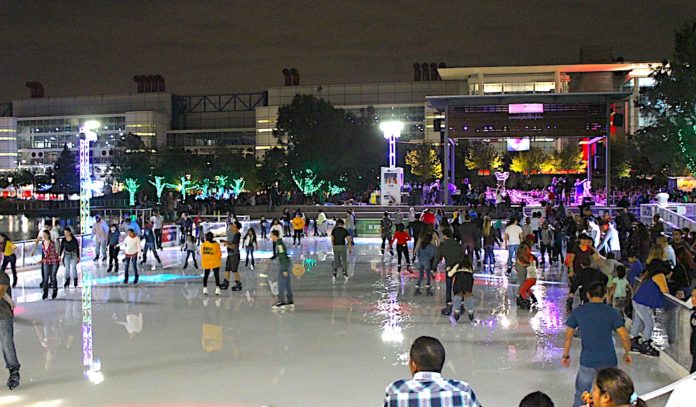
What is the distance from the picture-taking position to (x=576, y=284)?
9977 mm

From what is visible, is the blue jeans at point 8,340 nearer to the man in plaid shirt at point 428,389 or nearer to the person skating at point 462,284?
the man in plaid shirt at point 428,389

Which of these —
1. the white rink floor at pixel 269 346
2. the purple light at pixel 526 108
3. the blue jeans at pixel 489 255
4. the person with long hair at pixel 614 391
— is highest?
the purple light at pixel 526 108

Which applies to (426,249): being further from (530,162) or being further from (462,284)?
(530,162)

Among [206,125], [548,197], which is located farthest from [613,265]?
[206,125]

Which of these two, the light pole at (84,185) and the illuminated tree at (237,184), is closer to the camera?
the light pole at (84,185)

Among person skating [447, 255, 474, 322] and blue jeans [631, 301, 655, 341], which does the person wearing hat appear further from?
blue jeans [631, 301, 655, 341]

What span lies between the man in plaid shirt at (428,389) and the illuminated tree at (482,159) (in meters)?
69.7

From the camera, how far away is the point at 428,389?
3.30 meters

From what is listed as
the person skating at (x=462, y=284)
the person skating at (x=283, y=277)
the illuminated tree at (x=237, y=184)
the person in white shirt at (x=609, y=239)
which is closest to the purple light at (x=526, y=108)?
the person in white shirt at (x=609, y=239)

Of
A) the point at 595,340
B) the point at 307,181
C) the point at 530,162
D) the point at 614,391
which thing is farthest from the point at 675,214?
the point at 530,162

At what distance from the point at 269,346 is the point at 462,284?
339cm

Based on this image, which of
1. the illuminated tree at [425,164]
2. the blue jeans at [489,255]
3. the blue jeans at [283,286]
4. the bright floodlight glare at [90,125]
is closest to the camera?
the blue jeans at [283,286]

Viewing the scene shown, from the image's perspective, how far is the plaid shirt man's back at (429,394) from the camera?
129 inches

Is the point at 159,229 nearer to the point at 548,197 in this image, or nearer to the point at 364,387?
the point at 364,387
